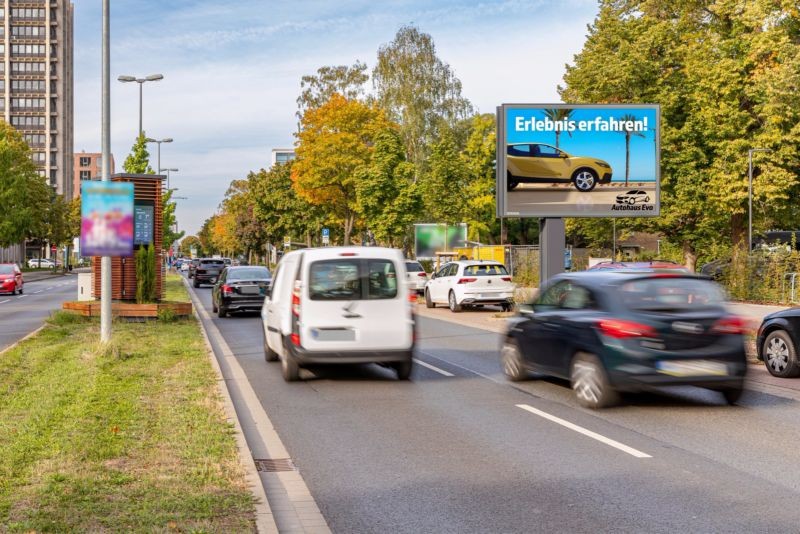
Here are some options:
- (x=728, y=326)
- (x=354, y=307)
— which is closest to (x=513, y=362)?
(x=354, y=307)

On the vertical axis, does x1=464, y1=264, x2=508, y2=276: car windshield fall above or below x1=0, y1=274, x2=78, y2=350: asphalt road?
above

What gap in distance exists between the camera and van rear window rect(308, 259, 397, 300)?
11969 millimetres

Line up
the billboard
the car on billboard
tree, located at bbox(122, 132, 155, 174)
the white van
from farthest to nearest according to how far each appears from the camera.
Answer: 1. tree, located at bbox(122, 132, 155, 174)
2. the car on billboard
3. the billboard
4. the white van


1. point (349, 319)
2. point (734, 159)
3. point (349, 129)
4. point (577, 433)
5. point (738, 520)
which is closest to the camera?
point (738, 520)

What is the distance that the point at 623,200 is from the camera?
82.7 ft

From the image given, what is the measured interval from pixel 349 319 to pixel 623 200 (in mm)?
15125

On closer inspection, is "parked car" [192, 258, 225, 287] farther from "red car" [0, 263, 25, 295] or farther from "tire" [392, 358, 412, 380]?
"tire" [392, 358, 412, 380]

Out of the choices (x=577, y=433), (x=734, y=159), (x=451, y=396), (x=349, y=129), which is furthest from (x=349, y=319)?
(x=349, y=129)

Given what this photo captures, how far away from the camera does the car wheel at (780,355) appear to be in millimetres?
12766

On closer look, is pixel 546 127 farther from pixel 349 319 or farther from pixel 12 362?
pixel 12 362

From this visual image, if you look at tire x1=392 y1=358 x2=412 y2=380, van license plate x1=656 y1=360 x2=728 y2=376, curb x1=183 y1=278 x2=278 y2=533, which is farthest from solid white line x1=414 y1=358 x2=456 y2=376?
van license plate x1=656 y1=360 x2=728 y2=376

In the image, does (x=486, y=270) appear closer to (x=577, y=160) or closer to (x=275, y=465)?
(x=577, y=160)

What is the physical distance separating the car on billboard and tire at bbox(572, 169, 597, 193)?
0.95m

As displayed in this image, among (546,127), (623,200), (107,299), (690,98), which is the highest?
(690,98)
